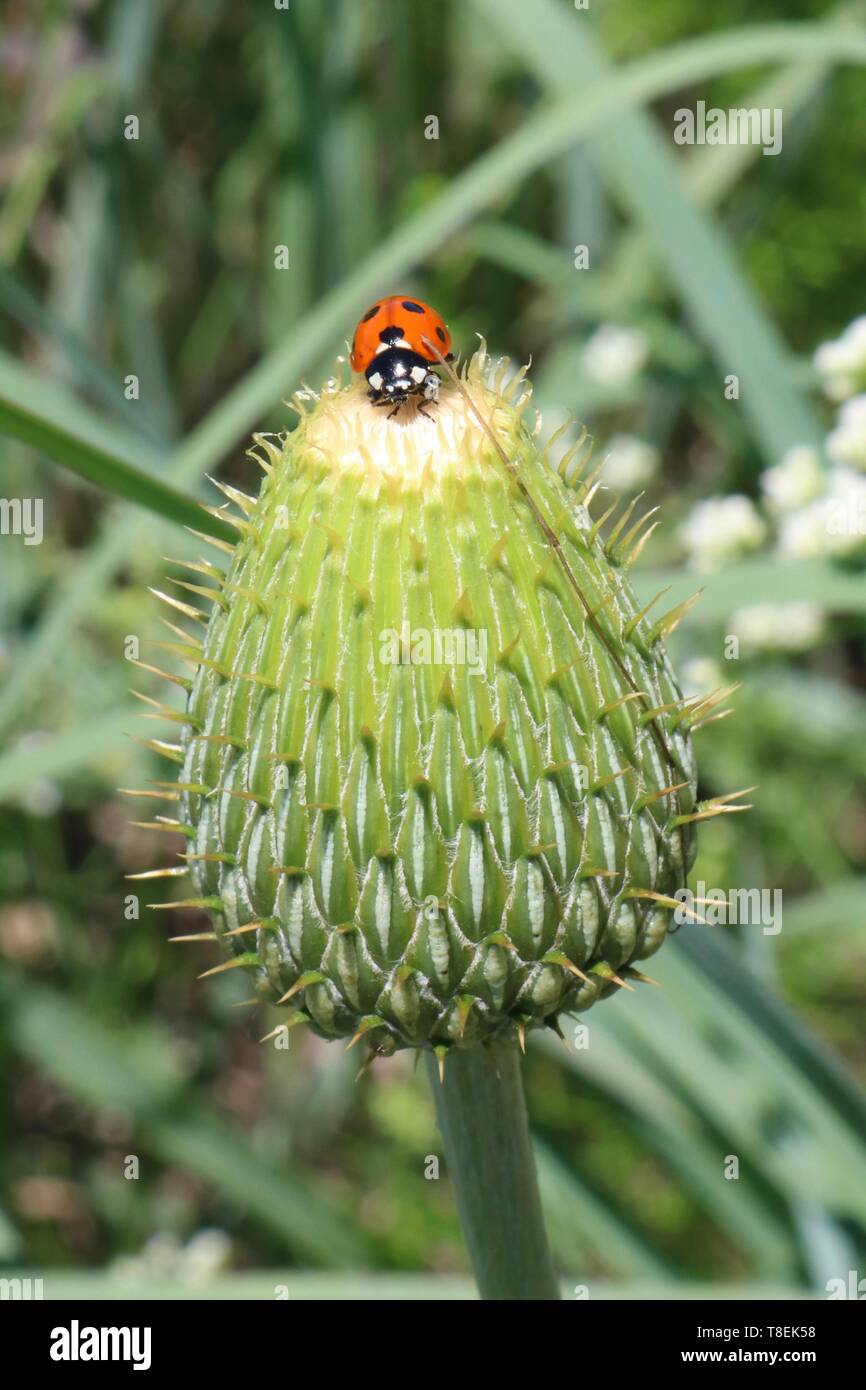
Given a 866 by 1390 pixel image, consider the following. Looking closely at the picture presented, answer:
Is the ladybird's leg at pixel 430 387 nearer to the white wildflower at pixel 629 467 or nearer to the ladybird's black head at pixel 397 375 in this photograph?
the ladybird's black head at pixel 397 375

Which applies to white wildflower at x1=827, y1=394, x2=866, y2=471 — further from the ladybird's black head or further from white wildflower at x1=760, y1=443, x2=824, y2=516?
the ladybird's black head

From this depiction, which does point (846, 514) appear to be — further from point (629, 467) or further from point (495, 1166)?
point (495, 1166)

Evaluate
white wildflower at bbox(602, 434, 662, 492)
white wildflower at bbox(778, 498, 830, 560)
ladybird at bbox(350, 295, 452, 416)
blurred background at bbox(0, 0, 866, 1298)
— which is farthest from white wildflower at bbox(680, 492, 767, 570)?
ladybird at bbox(350, 295, 452, 416)

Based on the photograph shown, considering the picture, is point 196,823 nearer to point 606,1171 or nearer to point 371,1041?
point 371,1041

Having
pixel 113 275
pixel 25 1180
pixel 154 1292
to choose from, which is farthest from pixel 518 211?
pixel 154 1292

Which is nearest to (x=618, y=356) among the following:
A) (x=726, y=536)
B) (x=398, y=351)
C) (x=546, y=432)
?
(x=546, y=432)
